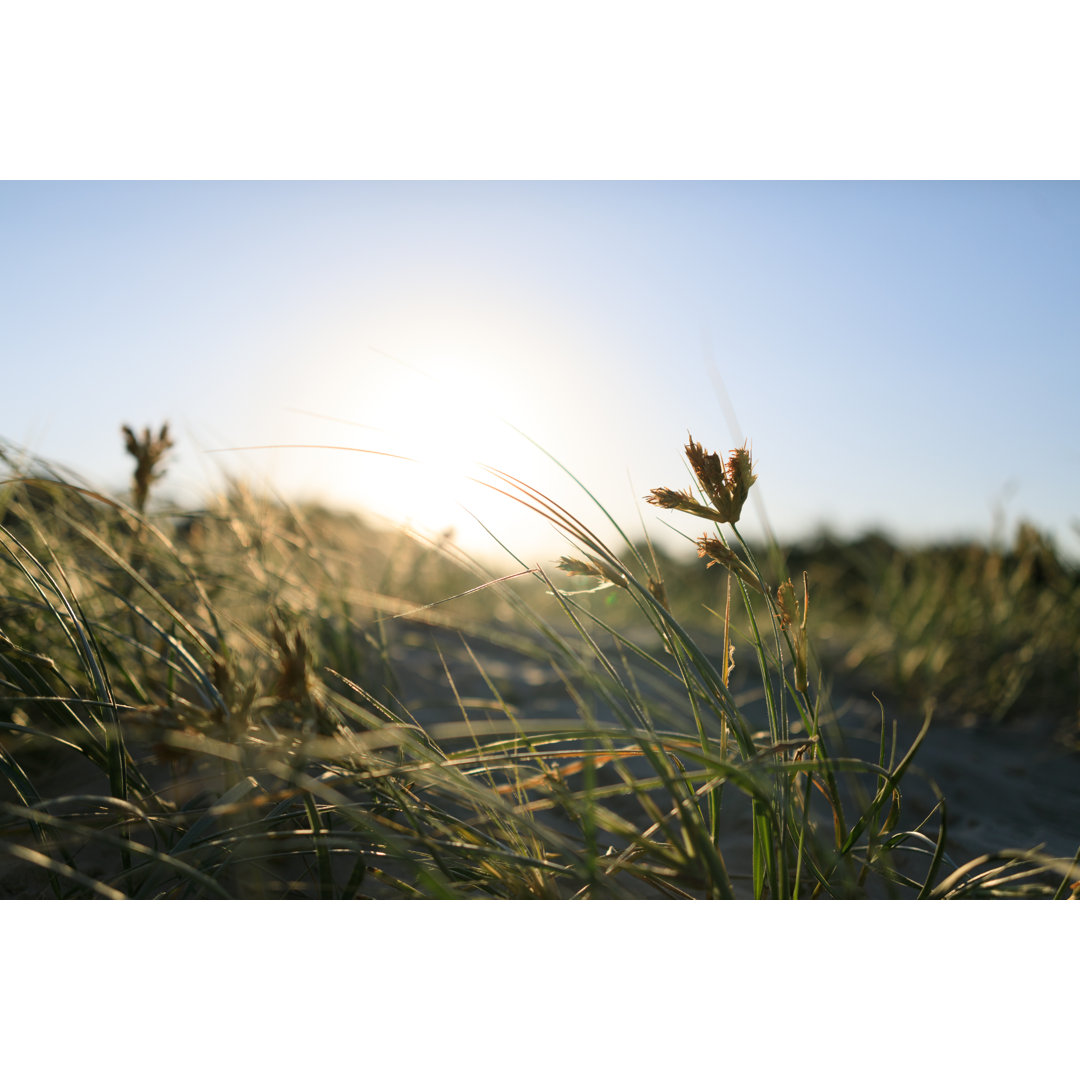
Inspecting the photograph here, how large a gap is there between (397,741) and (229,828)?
400 millimetres

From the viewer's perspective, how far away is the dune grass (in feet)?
2.77

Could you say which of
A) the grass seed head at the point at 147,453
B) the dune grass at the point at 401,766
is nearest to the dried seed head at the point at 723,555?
the dune grass at the point at 401,766

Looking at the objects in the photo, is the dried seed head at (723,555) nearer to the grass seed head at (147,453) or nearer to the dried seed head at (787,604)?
the dried seed head at (787,604)

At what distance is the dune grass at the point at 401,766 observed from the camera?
0.85 metres

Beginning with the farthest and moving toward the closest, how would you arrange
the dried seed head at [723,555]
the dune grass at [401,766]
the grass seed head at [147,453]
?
the grass seed head at [147,453], the dried seed head at [723,555], the dune grass at [401,766]

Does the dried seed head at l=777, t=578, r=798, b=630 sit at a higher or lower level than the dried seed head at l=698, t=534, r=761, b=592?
lower

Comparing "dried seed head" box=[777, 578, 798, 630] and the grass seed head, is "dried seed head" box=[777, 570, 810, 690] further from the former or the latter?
the grass seed head

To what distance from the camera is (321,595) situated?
2051 mm

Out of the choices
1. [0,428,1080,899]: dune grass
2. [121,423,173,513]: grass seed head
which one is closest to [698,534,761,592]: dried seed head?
[0,428,1080,899]: dune grass

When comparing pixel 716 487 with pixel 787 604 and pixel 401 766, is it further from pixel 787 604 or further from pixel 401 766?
pixel 401 766

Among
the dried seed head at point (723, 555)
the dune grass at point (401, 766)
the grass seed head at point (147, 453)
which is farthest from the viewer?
the grass seed head at point (147, 453)
